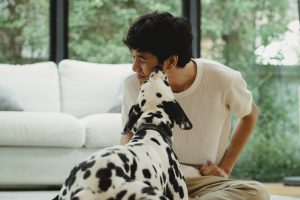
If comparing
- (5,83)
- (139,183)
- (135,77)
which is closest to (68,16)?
(5,83)

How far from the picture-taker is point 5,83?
5242 mm

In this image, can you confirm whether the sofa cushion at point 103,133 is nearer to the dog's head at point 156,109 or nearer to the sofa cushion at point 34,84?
the sofa cushion at point 34,84

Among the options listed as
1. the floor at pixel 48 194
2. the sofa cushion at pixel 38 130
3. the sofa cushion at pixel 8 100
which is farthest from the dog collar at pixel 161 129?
the sofa cushion at pixel 8 100

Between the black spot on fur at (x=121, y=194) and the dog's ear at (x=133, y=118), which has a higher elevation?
the dog's ear at (x=133, y=118)

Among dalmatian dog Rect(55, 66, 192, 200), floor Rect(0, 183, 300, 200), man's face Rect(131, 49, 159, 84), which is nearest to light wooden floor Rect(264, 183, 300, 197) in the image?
floor Rect(0, 183, 300, 200)

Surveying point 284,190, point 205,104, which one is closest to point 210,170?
point 205,104

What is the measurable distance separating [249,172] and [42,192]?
2508mm

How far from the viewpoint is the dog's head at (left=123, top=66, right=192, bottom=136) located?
2021 millimetres

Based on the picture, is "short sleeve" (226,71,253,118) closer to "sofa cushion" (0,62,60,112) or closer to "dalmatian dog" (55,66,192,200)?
"dalmatian dog" (55,66,192,200)

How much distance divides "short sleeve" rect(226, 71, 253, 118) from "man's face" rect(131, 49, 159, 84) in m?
0.34

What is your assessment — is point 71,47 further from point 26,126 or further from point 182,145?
point 182,145

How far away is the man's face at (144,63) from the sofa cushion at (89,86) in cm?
315

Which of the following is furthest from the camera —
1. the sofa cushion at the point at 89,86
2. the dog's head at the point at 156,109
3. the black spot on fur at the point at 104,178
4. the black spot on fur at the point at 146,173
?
the sofa cushion at the point at 89,86

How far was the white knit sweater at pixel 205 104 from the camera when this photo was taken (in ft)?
7.77
